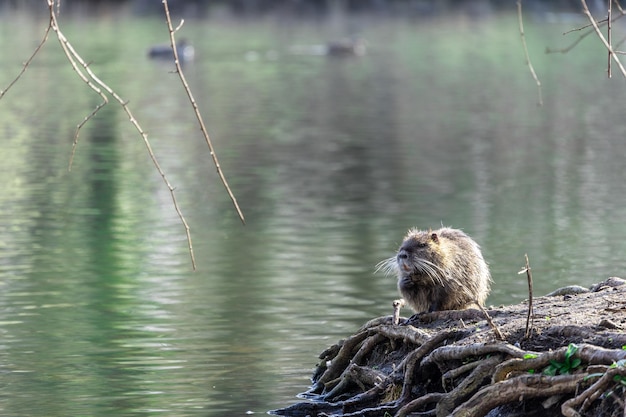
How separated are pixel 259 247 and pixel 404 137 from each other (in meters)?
16.5

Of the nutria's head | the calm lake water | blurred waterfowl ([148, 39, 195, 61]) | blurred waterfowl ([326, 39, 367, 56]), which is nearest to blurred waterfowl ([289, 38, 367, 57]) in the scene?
blurred waterfowl ([326, 39, 367, 56])

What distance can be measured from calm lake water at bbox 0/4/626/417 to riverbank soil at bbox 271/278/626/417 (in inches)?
34.8

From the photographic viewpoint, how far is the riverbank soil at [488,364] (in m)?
8.16

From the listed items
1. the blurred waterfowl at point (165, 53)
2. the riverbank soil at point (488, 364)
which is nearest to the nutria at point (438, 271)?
the riverbank soil at point (488, 364)

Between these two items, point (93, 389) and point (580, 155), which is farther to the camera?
point (580, 155)

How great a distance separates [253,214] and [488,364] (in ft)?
43.7

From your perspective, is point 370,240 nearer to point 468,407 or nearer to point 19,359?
point 19,359

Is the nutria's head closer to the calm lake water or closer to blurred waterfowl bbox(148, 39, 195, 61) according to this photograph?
the calm lake water

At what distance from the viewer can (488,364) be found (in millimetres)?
8758

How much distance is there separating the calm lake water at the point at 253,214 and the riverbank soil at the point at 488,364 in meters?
0.88

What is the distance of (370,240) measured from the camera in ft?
63.8

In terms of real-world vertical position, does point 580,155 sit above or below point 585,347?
below

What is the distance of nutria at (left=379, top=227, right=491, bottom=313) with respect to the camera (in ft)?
34.5

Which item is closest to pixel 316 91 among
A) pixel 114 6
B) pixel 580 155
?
pixel 580 155
